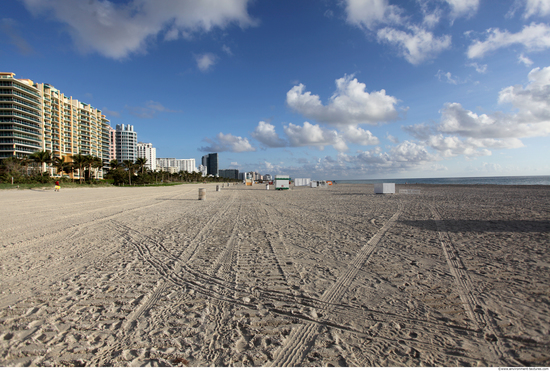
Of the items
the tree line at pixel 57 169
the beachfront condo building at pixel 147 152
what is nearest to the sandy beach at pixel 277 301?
the tree line at pixel 57 169

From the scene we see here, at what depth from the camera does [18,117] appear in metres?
68.9

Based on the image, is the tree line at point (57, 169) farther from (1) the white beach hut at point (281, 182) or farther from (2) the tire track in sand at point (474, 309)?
(2) the tire track in sand at point (474, 309)

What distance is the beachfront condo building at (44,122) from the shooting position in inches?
2672

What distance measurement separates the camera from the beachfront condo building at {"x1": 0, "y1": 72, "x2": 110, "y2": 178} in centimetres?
6788

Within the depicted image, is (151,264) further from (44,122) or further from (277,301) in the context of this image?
(44,122)

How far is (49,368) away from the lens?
2375mm

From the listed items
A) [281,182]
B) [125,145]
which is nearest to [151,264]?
[281,182]

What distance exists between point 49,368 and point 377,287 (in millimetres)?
3999

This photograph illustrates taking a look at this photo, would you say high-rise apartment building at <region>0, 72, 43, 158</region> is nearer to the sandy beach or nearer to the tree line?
the tree line

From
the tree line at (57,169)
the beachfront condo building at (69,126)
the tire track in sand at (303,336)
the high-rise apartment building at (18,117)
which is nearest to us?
the tire track in sand at (303,336)

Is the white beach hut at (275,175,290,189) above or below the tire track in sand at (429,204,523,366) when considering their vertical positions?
above

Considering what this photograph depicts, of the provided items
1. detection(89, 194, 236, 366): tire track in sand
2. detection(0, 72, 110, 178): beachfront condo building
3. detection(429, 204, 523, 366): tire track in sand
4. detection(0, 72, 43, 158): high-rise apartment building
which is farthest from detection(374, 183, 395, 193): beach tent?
detection(0, 72, 43, 158): high-rise apartment building

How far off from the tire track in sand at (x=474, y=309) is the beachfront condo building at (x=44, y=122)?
91.8 metres

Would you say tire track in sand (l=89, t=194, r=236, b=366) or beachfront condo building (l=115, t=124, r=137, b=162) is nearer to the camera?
tire track in sand (l=89, t=194, r=236, b=366)
